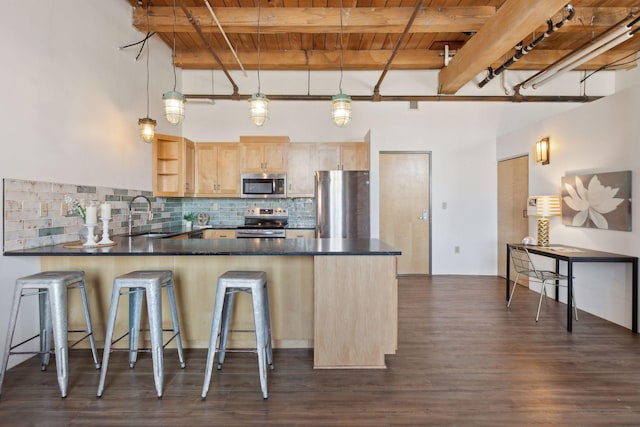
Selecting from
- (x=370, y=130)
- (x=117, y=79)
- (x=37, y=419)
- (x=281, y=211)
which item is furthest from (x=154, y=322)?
(x=370, y=130)

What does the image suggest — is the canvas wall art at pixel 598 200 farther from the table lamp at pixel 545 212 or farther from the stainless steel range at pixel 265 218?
the stainless steel range at pixel 265 218

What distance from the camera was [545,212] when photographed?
4.38m

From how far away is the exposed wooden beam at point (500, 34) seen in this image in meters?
3.05

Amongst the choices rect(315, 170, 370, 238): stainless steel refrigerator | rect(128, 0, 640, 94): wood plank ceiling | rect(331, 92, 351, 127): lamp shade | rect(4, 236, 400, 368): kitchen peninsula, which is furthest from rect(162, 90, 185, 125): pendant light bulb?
rect(315, 170, 370, 238): stainless steel refrigerator

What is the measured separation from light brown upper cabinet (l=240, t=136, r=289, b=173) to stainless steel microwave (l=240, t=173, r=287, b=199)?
3.7 inches

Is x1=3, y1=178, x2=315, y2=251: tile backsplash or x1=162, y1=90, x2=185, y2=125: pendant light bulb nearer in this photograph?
x1=3, y1=178, x2=315, y2=251: tile backsplash

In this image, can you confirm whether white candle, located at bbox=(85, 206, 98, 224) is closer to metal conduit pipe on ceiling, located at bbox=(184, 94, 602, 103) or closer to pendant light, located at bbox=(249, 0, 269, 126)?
pendant light, located at bbox=(249, 0, 269, 126)

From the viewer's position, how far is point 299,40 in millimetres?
5211

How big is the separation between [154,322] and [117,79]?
3029mm

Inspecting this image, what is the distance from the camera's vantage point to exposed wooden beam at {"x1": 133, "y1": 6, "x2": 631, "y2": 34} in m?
4.10

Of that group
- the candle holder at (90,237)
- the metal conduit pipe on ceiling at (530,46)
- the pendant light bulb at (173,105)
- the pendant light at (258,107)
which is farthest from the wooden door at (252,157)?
the metal conduit pipe on ceiling at (530,46)

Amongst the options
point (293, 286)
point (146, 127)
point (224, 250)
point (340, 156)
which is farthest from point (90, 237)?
point (340, 156)

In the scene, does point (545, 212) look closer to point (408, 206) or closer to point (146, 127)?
point (408, 206)

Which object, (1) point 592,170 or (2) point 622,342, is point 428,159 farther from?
(2) point 622,342
